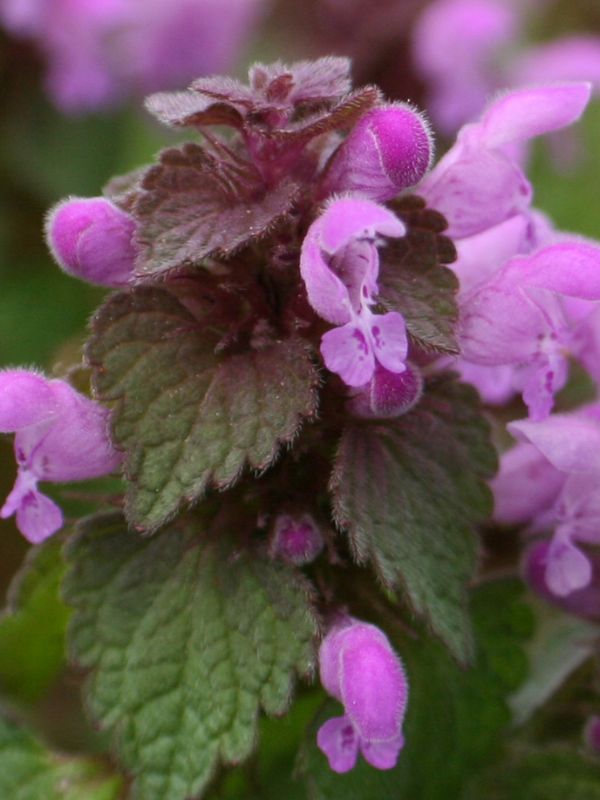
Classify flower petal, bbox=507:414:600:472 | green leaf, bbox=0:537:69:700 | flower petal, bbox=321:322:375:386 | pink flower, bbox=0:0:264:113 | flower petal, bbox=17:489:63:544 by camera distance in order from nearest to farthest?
flower petal, bbox=321:322:375:386
flower petal, bbox=17:489:63:544
flower petal, bbox=507:414:600:472
green leaf, bbox=0:537:69:700
pink flower, bbox=0:0:264:113

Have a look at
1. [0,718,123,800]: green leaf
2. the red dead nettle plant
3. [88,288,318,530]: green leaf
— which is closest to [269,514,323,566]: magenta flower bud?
the red dead nettle plant

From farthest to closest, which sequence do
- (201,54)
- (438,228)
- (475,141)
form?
(201,54)
(475,141)
(438,228)

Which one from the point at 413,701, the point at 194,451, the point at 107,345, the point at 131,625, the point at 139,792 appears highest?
the point at 107,345

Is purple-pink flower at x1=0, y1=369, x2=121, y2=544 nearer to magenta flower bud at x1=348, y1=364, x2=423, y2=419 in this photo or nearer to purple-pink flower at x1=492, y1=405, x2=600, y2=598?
magenta flower bud at x1=348, y1=364, x2=423, y2=419

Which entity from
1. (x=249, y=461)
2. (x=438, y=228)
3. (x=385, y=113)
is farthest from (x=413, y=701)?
(x=385, y=113)

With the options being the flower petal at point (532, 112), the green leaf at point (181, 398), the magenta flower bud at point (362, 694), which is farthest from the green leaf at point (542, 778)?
the flower petal at point (532, 112)

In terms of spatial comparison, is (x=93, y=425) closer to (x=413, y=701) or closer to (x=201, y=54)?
(x=413, y=701)

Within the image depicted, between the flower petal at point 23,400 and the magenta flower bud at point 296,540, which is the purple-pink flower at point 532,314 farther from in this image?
the flower petal at point 23,400
